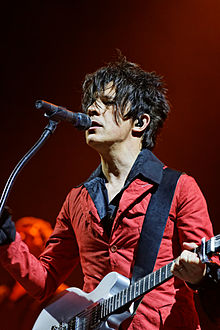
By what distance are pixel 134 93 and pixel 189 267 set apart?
1.25 meters

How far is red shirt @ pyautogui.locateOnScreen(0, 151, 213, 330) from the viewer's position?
1827 millimetres

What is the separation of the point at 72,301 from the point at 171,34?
236 centimetres

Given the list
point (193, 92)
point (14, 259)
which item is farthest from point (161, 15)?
point (14, 259)

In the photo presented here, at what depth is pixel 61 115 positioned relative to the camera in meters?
1.66

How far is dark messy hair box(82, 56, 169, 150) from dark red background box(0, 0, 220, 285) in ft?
2.00

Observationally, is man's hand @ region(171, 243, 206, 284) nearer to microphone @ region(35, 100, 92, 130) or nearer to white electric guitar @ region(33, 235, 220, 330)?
white electric guitar @ region(33, 235, 220, 330)

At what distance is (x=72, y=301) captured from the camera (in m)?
2.00

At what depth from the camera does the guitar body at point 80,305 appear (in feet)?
5.87

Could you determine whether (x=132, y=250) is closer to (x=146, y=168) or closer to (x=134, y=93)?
(x=146, y=168)

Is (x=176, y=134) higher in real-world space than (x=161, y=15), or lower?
lower

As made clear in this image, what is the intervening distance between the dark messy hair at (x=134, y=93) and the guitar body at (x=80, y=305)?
0.93 m

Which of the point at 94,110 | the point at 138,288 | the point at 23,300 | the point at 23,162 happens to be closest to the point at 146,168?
the point at 94,110

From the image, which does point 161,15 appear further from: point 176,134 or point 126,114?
point 126,114

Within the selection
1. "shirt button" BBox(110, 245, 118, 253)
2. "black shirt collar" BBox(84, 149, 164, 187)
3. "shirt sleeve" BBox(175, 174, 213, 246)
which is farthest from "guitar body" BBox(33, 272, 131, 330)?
"black shirt collar" BBox(84, 149, 164, 187)
